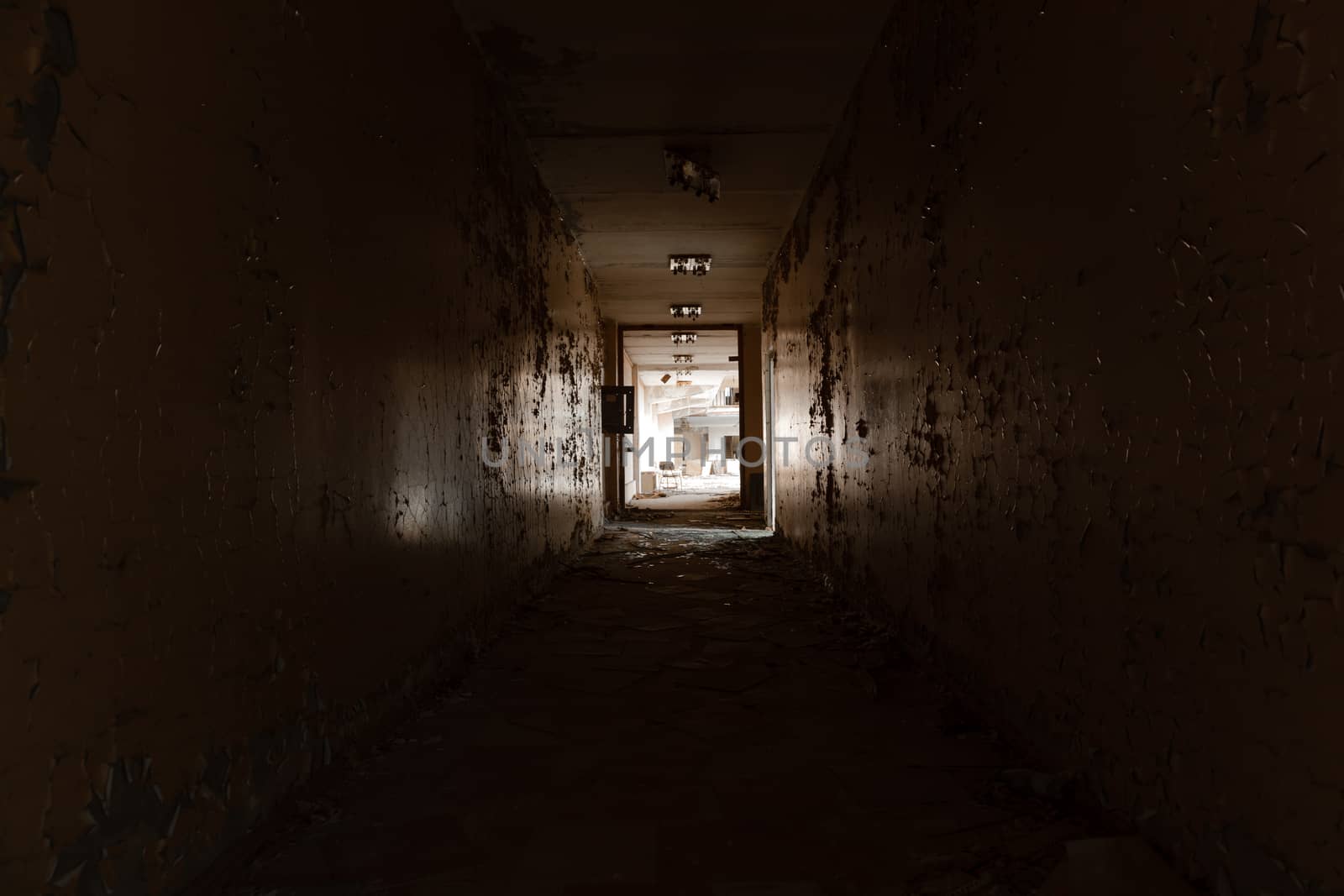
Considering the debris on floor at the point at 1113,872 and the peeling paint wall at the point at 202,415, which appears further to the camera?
the debris on floor at the point at 1113,872

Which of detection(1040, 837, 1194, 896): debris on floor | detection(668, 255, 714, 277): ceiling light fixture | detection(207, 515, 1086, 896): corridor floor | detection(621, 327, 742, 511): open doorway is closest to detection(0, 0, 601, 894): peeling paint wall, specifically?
detection(207, 515, 1086, 896): corridor floor

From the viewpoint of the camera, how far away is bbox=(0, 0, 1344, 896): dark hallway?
100 cm

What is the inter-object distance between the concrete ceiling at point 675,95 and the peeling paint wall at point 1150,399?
735mm

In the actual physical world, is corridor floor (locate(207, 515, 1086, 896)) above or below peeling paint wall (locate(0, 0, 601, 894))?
below

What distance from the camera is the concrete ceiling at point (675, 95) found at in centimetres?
287

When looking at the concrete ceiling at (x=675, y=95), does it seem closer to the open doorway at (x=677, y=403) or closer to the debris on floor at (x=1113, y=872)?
the debris on floor at (x=1113, y=872)

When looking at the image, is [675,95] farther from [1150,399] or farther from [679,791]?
[679,791]

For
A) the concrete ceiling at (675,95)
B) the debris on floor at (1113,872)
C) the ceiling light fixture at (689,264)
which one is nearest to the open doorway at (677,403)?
the ceiling light fixture at (689,264)

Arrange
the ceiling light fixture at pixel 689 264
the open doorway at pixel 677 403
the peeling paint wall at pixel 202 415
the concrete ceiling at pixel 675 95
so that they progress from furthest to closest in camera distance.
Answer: the open doorway at pixel 677 403
the ceiling light fixture at pixel 689 264
the concrete ceiling at pixel 675 95
the peeling paint wall at pixel 202 415

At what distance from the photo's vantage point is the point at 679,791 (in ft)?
5.61

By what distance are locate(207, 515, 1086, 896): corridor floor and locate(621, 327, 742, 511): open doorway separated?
21.7 ft

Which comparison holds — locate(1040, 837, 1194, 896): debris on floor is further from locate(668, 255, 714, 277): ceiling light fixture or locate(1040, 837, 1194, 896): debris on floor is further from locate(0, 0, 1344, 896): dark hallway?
locate(668, 255, 714, 277): ceiling light fixture

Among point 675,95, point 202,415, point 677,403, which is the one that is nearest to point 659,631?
point 202,415

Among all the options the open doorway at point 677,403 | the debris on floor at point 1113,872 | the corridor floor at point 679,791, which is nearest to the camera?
the debris on floor at point 1113,872
